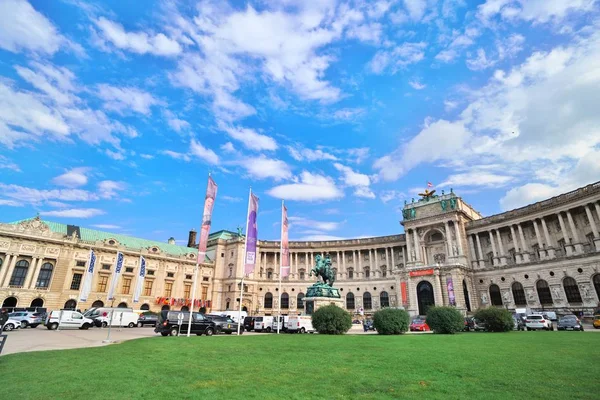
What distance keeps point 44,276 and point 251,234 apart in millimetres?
44126

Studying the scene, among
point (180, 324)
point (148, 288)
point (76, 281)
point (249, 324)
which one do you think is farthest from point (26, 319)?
point (148, 288)

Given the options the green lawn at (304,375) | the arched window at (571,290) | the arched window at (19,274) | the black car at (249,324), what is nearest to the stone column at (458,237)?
the arched window at (571,290)

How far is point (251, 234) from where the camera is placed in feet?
98.0

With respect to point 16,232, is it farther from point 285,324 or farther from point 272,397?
point 272,397

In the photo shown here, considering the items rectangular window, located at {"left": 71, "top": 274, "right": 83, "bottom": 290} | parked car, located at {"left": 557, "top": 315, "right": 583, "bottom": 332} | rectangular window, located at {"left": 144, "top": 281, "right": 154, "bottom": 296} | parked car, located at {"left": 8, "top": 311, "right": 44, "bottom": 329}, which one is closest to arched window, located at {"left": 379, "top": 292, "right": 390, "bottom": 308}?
parked car, located at {"left": 557, "top": 315, "right": 583, "bottom": 332}

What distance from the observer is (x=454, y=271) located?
55.8 metres

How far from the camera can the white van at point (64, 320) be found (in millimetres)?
29875

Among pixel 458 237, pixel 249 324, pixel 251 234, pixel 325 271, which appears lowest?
pixel 249 324

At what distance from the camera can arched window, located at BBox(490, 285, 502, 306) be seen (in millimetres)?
55156

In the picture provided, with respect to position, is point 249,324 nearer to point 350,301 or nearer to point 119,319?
point 119,319

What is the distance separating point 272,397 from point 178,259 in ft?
223

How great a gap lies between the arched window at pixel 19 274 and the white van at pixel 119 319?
2408cm

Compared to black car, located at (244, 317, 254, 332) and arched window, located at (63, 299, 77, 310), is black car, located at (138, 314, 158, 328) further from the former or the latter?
arched window, located at (63, 299, 77, 310)

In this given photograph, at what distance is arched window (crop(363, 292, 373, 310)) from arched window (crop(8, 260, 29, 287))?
60643 mm
